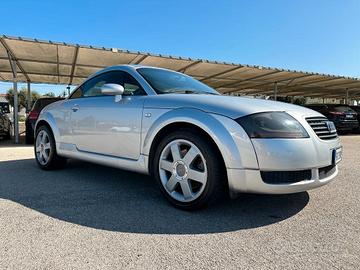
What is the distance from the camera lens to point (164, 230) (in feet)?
9.70

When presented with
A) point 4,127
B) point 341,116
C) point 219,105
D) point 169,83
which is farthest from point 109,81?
point 341,116

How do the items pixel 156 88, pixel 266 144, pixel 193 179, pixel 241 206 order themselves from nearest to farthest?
pixel 266 144 < pixel 193 179 < pixel 241 206 < pixel 156 88

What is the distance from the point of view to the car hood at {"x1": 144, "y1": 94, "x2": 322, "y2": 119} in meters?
3.22

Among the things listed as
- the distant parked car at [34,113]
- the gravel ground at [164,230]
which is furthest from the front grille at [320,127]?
the distant parked car at [34,113]

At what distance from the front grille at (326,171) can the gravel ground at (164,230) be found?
1.25ft

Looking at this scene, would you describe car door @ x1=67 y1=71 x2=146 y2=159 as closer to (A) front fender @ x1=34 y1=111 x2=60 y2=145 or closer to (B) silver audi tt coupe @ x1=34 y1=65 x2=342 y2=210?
(B) silver audi tt coupe @ x1=34 y1=65 x2=342 y2=210

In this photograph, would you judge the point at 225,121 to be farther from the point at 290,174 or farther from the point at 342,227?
the point at 342,227

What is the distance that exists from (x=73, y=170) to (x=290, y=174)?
12.1 feet

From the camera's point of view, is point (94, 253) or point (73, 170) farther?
Answer: point (73, 170)

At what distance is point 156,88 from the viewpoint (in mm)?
4047

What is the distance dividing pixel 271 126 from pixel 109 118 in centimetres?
202

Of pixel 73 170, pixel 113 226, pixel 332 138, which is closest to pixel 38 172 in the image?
pixel 73 170

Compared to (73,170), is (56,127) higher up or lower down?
higher up

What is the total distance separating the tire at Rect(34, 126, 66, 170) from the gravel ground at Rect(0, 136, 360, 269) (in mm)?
963
